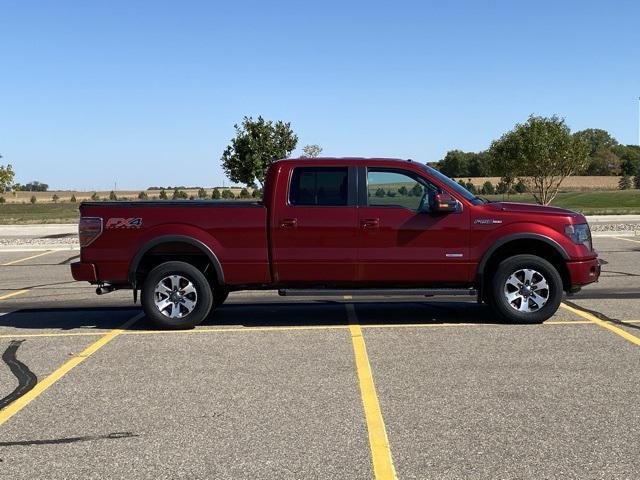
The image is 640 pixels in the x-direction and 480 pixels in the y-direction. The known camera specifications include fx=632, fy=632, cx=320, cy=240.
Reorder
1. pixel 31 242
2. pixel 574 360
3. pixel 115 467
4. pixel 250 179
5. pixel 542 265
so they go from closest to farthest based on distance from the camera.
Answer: pixel 115 467 < pixel 574 360 < pixel 542 265 < pixel 31 242 < pixel 250 179

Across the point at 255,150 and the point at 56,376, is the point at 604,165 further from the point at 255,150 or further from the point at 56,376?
the point at 56,376

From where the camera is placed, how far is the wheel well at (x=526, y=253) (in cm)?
739

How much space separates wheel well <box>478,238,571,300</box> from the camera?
7391 millimetres

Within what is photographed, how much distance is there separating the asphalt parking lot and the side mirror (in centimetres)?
137

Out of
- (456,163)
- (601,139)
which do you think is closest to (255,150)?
(456,163)

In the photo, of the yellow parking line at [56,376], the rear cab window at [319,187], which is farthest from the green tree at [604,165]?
the yellow parking line at [56,376]

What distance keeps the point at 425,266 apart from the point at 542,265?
133 centimetres

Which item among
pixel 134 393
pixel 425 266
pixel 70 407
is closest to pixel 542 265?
pixel 425 266

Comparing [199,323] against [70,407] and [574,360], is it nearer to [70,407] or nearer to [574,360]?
[70,407]

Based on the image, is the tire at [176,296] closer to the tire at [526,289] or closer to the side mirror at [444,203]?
the side mirror at [444,203]

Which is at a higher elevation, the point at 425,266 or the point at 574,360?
the point at 425,266

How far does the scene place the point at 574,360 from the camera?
5.80 metres

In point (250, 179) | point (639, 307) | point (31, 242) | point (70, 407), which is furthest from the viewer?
point (250, 179)

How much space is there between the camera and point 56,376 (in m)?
5.58
